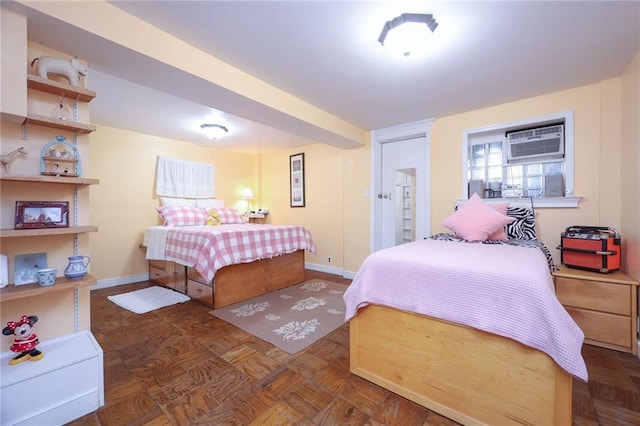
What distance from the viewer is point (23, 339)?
1312 mm

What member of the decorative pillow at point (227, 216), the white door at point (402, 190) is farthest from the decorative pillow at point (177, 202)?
the white door at point (402, 190)

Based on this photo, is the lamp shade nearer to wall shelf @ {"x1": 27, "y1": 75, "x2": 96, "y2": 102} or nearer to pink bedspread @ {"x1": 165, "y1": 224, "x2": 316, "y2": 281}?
pink bedspread @ {"x1": 165, "y1": 224, "x2": 316, "y2": 281}

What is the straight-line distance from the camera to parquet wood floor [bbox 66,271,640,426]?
51.8 inches

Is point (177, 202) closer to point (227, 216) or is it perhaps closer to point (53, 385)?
point (227, 216)

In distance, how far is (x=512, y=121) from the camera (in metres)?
2.79

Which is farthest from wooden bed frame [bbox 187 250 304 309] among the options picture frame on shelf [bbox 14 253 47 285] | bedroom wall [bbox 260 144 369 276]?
picture frame on shelf [bbox 14 253 47 285]

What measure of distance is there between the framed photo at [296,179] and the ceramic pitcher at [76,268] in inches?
140

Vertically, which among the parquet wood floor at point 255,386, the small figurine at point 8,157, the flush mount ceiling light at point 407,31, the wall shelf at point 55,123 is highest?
the flush mount ceiling light at point 407,31

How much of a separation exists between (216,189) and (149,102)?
2.16 m

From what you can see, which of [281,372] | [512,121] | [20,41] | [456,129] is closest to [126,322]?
[281,372]

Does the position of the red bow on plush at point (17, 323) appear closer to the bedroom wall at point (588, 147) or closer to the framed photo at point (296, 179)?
the framed photo at point (296, 179)

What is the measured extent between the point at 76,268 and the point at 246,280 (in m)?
1.74

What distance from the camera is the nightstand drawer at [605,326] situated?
6.17ft

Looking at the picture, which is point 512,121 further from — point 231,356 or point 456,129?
point 231,356
